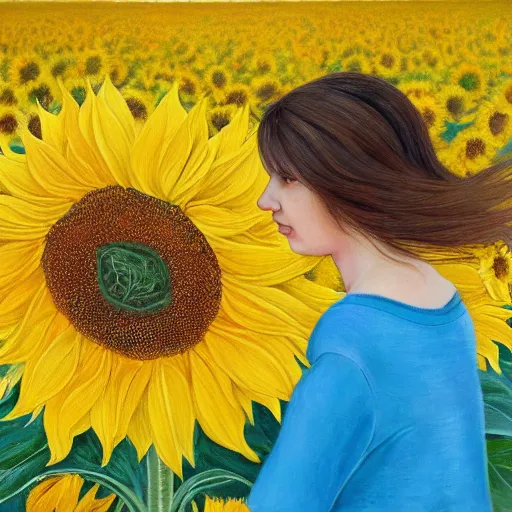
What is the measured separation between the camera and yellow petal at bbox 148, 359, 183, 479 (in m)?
1.32

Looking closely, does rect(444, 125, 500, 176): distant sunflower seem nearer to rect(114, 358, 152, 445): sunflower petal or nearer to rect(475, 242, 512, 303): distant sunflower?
rect(475, 242, 512, 303): distant sunflower

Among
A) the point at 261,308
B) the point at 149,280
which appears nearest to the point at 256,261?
the point at 261,308

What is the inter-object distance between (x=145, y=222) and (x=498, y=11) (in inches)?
33.5

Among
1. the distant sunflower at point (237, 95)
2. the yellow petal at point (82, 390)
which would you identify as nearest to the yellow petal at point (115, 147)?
the distant sunflower at point (237, 95)

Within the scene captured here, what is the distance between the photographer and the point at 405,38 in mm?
1398

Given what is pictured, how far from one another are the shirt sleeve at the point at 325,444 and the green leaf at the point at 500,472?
55cm

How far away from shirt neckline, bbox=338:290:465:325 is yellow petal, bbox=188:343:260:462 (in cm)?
37

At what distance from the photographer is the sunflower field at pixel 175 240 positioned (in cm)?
130

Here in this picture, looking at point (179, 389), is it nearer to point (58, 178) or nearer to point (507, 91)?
point (58, 178)

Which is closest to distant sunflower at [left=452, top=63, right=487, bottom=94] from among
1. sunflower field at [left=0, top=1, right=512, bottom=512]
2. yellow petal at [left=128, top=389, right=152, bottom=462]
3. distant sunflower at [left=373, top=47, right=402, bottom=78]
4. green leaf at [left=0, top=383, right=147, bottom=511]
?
sunflower field at [left=0, top=1, right=512, bottom=512]

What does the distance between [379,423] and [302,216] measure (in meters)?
0.39

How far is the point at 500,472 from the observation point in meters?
1.41

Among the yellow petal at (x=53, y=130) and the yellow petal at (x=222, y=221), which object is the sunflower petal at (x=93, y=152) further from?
the yellow petal at (x=222, y=221)

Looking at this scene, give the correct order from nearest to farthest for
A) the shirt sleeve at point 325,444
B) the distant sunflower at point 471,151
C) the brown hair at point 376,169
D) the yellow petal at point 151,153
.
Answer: the shirt sleeve at point 325,444 < the brown hair at point 376,169 < the yellow petal at point 151,153 < the distant sunflower at point 471,151
